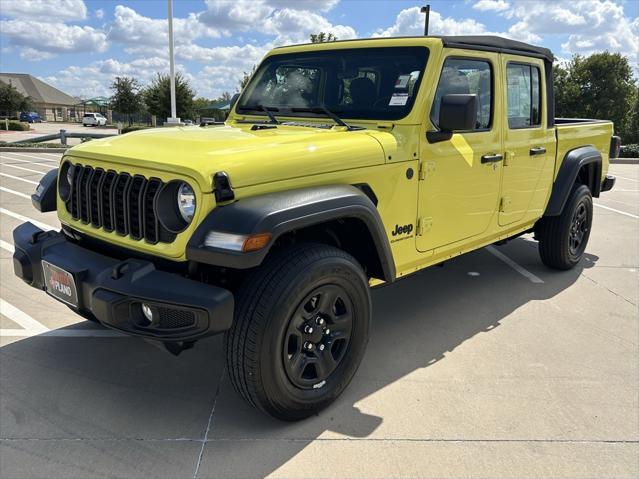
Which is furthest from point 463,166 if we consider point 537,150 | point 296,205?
point 296,205

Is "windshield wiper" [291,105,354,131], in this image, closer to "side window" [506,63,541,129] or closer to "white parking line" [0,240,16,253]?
"side window" [506,63,541,129]

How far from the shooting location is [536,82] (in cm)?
456

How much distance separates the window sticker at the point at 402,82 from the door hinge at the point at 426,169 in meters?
0.50

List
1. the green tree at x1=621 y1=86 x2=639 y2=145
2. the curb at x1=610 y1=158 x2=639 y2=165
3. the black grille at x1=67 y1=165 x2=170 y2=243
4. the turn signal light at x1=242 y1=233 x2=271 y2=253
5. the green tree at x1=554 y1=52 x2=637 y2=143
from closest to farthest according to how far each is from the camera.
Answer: the turn signal light at x1=242 y1=233 x2=271 y2=253 < the black grille at x1=67 y1=165 x2=170 y2=243 < the curb at x1=610 y1=158 x2=639 y2=165 < the green tree at x1=554 y1=52 x2=637 y2=143 < the green tree at x1=621 y1=86 x2=639 y2=145

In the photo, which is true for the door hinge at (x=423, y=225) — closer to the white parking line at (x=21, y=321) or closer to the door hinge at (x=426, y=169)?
the door hinge at (x=426, y=169)

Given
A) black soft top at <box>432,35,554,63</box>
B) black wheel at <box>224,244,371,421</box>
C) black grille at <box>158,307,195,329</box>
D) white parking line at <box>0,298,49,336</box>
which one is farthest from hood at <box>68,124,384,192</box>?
white parking line at <box>0,298,49,336</box>

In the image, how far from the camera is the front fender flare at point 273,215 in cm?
230

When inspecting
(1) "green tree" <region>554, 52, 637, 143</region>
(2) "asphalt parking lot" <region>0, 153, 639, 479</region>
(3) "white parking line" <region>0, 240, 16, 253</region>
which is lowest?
(2) "asphalt parking lot" <region>0, 153, 639, 479</region>

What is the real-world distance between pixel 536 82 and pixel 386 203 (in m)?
2.31

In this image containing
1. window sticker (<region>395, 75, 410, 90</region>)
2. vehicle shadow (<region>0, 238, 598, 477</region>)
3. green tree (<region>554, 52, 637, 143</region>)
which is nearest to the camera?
vehicle shadow (<region>0, 238, 598, 477</region>)

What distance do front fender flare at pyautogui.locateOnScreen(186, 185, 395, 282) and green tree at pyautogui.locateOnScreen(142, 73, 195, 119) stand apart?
105ft

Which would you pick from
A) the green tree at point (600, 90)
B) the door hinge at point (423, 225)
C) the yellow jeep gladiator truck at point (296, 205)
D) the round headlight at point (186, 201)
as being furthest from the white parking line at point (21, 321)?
the green tree at point (600, 90)

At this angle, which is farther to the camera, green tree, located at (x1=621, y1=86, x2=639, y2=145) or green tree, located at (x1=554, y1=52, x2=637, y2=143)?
green tree, located at (x1=621, y1=86, x2=639, y2=145)

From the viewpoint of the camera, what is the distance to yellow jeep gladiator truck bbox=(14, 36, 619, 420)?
7.96 ft
